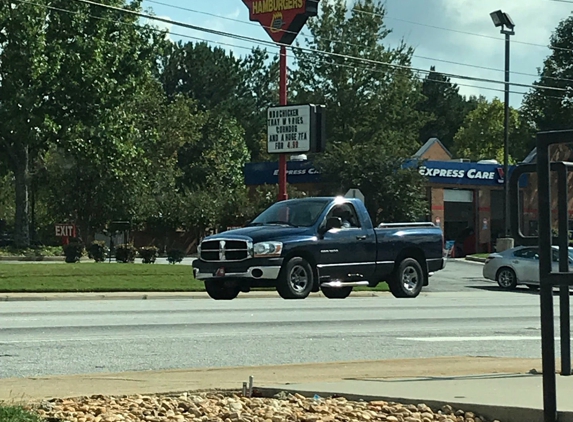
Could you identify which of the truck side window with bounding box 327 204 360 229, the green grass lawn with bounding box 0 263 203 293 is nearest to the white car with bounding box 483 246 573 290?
the green grass lawn with bounding box 0 263 203 293

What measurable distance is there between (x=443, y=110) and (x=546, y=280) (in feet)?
394

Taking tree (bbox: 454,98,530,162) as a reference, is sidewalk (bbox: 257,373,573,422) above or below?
below

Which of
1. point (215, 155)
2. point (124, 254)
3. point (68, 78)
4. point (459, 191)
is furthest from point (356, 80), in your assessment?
point (124, 254)

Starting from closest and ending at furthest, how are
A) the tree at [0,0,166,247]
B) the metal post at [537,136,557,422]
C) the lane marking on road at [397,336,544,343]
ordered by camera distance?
1. the metal post at [537,136,557,422]
2. the lane marking on road at [397,336,544,343]
3. the tree at [0,0,166,247]

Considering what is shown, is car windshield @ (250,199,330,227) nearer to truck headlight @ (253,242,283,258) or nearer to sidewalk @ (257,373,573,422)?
truck headlight @ (253,242,283,258)

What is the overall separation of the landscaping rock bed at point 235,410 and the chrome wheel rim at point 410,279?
7634 millimetres

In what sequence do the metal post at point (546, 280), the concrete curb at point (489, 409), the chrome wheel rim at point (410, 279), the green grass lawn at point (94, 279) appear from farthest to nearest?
1. the green grass lawn at point (94, 279)
2. the chrome wheel rim at point (410, 279)
3. the concrete curb at point (489, 409)
4. the metal post at point (546, 280)

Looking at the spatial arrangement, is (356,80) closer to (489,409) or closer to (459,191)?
(459,191)

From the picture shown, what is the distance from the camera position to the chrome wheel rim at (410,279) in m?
16.0

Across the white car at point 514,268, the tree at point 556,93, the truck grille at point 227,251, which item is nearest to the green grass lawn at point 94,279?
the white car at point 514,268

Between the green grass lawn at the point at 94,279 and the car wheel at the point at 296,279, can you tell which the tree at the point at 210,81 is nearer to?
the green grass lawn at the point at 94,279

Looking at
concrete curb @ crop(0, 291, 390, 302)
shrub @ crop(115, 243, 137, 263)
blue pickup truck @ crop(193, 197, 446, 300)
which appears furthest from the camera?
shrub @ crop(115, 243, 137, 263)

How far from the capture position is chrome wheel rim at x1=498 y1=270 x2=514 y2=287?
34.7 metres

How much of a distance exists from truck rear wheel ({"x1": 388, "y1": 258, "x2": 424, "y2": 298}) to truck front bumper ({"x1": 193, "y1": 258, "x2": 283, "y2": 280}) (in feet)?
7.92
